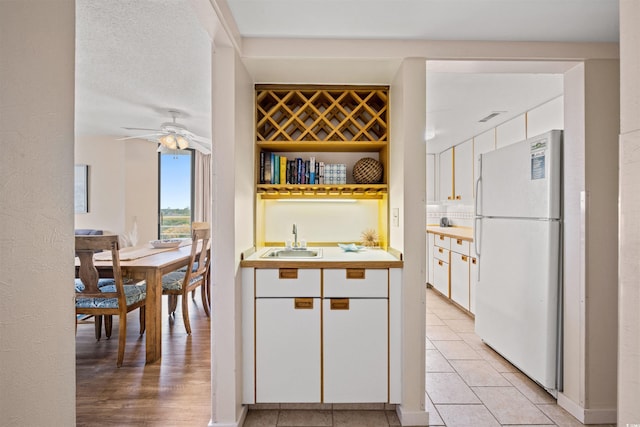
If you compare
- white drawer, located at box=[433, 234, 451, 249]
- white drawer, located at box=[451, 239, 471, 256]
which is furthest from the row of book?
white drawer, located at box=[433, 234, 451, 249]

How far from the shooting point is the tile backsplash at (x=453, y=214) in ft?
17.0

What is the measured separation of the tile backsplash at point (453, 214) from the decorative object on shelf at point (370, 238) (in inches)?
104

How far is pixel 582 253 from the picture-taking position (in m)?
2.15

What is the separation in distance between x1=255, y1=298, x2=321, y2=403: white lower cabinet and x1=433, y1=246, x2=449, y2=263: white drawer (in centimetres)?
310

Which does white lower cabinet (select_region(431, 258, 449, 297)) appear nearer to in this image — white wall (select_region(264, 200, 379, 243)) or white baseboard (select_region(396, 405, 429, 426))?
white wall (select_region(264, 200, 379, 243))

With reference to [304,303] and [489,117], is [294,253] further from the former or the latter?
[489,117]

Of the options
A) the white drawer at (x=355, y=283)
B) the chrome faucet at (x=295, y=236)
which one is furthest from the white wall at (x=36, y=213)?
the chrome faucet at (x=295, y=236)

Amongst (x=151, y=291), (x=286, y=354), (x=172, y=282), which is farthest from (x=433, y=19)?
(x=172, y=282)

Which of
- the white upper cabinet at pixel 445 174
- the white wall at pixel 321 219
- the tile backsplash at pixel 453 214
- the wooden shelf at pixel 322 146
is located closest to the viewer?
the wooden shelf at pixel 322 146

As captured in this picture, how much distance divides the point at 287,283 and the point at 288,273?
0.06 metres

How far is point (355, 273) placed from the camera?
218 cm

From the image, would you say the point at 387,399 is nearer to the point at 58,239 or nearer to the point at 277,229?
the point at 277,229

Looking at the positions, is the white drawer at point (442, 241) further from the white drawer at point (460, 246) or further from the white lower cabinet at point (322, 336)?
the white lower cabinet at point (322, 336)

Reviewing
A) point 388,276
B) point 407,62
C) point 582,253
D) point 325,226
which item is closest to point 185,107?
point 325,226
